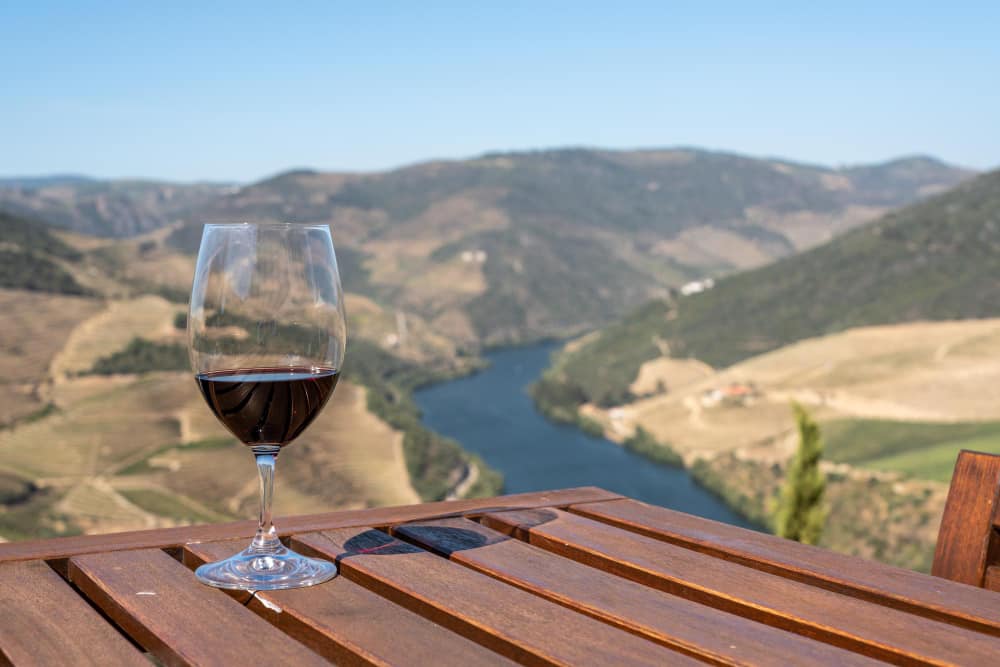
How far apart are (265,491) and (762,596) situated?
692mm

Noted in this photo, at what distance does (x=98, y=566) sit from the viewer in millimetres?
1494

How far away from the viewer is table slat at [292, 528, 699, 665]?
3.70 feet

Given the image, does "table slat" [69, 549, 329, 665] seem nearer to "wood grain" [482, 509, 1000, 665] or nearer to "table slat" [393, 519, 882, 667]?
"table slat" [393, 519, 882, 667]

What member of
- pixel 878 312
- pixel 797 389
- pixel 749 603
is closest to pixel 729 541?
pixel 749 603

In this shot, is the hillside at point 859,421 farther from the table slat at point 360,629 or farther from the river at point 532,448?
the table slat at point 360,629

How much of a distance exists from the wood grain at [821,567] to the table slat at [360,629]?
599mm

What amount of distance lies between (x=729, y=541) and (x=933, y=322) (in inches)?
3215

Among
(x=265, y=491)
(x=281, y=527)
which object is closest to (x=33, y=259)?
(x=281, y=527)

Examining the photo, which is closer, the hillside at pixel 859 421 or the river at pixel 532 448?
the hillside at pixel 859 421

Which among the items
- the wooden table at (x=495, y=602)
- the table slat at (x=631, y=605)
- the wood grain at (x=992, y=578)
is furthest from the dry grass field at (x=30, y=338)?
the wood grain at (x=992, y=578)

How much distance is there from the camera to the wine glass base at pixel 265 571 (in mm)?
1356

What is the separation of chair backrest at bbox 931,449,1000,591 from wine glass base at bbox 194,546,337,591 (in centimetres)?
104

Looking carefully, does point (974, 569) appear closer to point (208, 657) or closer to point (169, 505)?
point (208, 657)

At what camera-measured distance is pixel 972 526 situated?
175cm
